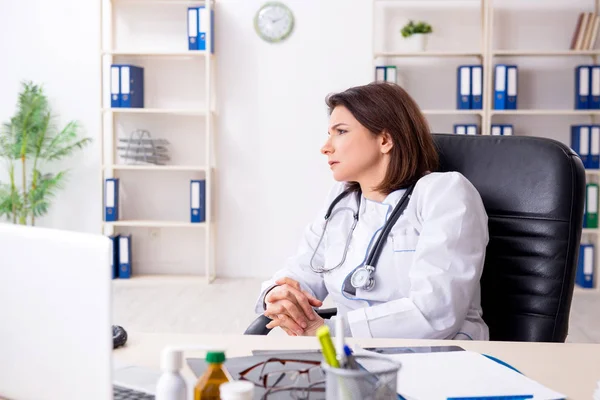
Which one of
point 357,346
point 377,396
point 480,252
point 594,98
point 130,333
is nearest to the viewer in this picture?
point 377,396

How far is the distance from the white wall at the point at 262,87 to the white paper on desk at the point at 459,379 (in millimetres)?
3776

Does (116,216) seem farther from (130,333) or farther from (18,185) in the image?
(130,333)

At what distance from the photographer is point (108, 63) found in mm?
5004

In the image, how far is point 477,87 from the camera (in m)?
4.62

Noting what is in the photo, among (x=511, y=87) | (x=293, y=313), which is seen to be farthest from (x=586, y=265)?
(x=293, y=313)

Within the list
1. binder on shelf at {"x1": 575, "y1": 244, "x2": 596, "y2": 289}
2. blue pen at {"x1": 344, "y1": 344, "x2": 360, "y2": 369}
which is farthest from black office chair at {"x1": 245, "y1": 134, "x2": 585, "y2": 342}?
binder on shelf at {"x1": 575, "y1": 244, "x2": 596, "y2": 289}

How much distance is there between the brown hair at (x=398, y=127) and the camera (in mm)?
1846

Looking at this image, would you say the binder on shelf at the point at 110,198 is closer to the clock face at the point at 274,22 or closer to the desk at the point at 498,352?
the clock face at the point at 274,22

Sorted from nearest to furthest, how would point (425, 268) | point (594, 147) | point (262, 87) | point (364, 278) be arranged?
point (425, 268) → point (364, 278) → point (594, 147) → point (262, 87)

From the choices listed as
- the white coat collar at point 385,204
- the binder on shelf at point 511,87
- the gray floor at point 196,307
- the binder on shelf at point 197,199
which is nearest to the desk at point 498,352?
the white coat collar at point 385,204

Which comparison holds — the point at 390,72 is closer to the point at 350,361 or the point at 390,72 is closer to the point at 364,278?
the point at 364,278

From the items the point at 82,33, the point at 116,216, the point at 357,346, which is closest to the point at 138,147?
the point at 116,216

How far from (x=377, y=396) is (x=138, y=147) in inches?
165

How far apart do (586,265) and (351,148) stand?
3261 mm
